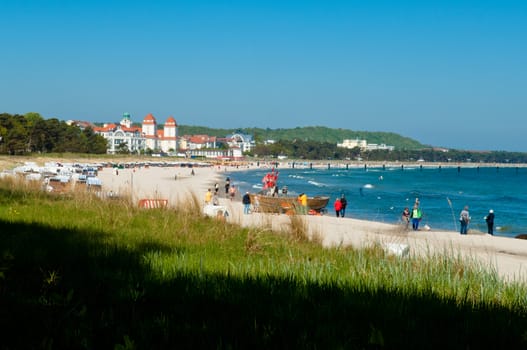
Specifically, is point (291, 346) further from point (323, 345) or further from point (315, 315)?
point (315, 315)

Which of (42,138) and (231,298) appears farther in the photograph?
(42,138)

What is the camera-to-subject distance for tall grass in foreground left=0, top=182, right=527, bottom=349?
3031 mm

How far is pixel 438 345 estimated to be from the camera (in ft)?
9.93

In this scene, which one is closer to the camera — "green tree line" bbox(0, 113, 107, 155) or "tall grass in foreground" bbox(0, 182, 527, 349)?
"tall grass in foreground" bbox(0, 182, 527, 349)

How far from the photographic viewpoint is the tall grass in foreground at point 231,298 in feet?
9.95

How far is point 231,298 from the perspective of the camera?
385 cm

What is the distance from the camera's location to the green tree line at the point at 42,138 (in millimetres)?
80062

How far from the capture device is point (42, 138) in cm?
9175

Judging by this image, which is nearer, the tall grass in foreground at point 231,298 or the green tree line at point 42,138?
the tall grass in foreground at point 231,298

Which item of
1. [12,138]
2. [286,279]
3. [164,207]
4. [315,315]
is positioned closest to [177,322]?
[315,315]

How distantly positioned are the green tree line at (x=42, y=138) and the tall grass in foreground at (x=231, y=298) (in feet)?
244

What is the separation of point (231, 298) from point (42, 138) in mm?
95314

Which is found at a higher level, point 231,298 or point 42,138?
point 42,138

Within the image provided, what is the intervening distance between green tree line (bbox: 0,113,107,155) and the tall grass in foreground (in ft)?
244
